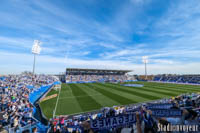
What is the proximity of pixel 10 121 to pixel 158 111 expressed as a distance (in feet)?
34.8

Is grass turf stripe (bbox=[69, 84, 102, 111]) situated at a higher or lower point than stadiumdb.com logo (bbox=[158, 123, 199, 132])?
lower

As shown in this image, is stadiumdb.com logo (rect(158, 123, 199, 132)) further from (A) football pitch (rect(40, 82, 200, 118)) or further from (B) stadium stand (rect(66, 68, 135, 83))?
(B) stadium stand (rect(66, 68, 135, 83))

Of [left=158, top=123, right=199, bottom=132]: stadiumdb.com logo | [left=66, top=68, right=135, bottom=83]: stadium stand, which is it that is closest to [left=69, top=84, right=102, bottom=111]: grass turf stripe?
[left=158, top=123, right=199, bottom=132]: stadiumdb.com logo

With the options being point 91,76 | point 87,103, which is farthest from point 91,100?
point 91,76

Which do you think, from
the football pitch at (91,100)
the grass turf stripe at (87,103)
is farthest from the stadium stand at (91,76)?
the grass turf stripe at (87,103)

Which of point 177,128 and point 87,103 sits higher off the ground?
point 177,128

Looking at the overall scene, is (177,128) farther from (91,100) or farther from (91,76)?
(91,76)

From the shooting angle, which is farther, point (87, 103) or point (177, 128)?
point (87, 103)

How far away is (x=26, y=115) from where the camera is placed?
27.1 feet

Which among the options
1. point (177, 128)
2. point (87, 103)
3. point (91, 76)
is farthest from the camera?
point (91, 76)

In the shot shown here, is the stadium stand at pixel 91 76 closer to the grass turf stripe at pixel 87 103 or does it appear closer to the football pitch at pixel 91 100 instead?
the football pitch at pixel 91 100

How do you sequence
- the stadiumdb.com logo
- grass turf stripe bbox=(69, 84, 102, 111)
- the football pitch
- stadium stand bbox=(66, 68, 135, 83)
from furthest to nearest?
stadium stand bbox=(66, 68, 135, 83)
grass turf stripe bbox=(69, 84, 102, 111)
the football pitch
the stadiumdb.com logo

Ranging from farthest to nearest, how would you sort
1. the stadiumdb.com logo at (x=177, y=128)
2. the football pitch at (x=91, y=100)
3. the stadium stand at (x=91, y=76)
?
1. the stadium stand at (x=91, y=76)
2. the football pitch at (x=91, y=100)
3. the stadiumdb.com logo at (x=177, y=128)

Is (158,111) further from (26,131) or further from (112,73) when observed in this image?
(112,73)
